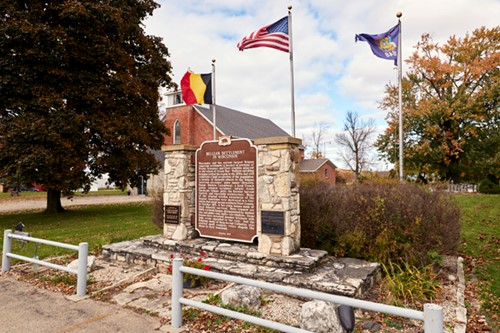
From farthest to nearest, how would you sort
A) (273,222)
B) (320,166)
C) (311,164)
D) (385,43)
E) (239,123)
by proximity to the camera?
1. (311,164)
2. (320,166)
3. (239,123)
4. (385,43)
5. (273,222)

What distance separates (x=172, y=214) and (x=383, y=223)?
15.2 ft

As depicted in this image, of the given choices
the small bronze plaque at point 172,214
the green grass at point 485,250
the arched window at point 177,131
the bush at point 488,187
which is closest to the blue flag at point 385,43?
the green grass at point 485,250

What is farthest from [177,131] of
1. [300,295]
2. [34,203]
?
[300,295]

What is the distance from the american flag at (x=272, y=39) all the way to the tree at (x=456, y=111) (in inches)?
803

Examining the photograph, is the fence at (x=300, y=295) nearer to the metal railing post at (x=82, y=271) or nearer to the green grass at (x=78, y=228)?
the metal railing post at (x=82, y=271)

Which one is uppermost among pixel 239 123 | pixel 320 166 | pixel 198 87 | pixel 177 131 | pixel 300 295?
pixel 239 123

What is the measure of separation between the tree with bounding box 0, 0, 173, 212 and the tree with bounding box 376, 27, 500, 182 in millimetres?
21553

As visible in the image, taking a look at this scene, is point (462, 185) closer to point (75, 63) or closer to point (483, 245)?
point (483, 245)

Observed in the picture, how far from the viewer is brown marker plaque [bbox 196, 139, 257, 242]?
662 centimetres

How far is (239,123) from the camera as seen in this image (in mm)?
36938

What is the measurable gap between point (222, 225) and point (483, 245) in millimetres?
7338

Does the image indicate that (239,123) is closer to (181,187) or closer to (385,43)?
(385,43)

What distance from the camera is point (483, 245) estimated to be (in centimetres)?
887

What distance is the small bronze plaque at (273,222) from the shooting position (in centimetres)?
605
